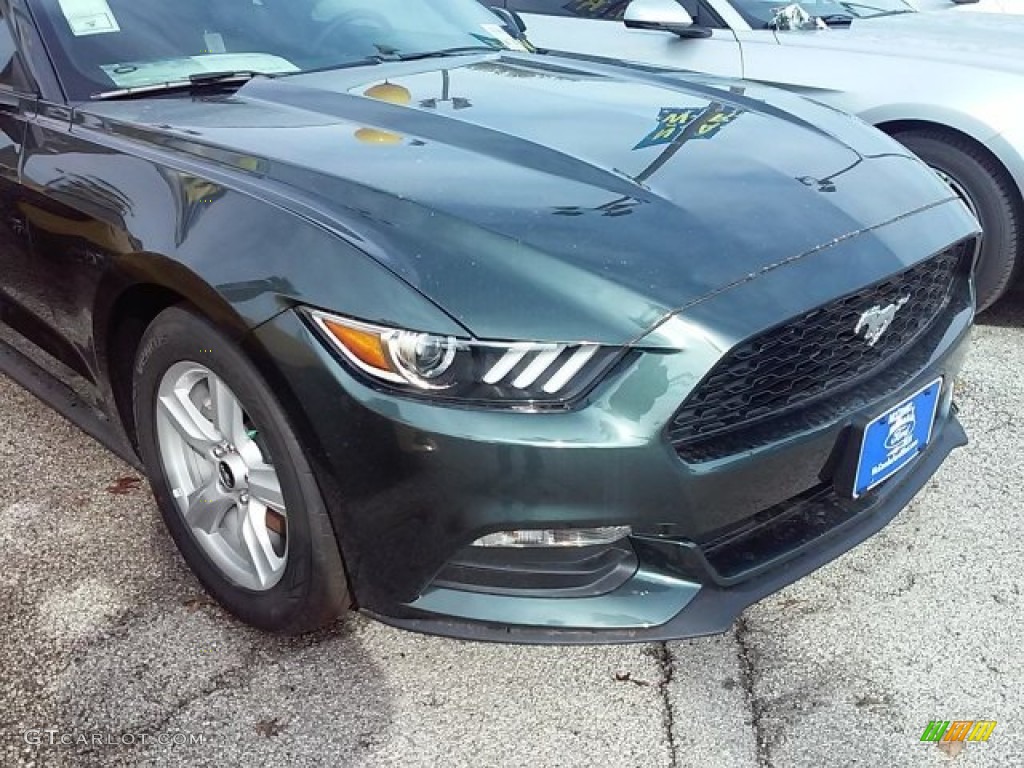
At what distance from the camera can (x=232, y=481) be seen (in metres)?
2.20

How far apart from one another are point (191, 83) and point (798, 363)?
1.73 meters

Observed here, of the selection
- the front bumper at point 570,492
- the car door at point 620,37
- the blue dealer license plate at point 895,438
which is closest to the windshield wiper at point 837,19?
the car door at point 620,37

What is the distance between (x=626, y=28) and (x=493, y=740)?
3618mm

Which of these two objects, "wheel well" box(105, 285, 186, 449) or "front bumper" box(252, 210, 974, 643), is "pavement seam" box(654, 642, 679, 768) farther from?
"wheel well" box(105, 285, 186, 449)

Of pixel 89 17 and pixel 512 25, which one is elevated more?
pixel 89 17

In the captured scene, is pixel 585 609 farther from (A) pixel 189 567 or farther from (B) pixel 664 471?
(A) pixel 189 567

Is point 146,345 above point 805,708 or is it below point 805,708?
above

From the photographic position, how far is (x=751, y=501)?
6.24 ft

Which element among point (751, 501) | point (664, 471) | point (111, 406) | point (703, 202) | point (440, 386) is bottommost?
point (111, 406)

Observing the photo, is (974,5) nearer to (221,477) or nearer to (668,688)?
(668,688)

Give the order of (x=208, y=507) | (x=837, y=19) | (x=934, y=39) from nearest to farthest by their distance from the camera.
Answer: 1. (x=208, y=507)
2. (x=934, y=39)
3. (x=837, y=19)

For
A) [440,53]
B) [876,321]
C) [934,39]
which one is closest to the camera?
[876,321]

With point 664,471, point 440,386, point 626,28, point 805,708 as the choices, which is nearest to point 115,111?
point 440,386

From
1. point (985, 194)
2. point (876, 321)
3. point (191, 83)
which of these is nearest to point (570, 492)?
point (876, 321)
